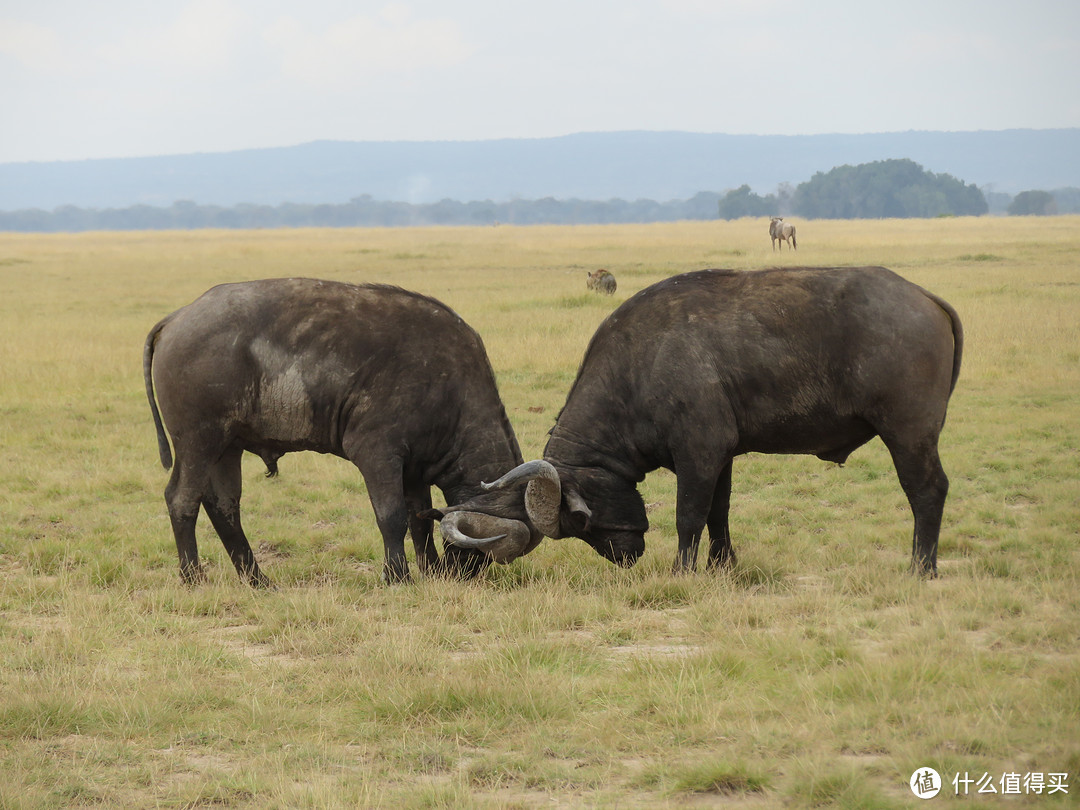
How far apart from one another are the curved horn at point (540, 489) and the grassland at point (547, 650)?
426 mm

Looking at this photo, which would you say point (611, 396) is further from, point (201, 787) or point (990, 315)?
point (990, 315)

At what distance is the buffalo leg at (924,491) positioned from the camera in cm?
712

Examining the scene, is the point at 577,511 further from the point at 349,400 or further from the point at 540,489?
the point at 349,400

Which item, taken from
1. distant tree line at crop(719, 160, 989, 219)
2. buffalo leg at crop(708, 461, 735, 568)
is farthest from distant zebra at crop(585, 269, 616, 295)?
distant tree line at crop(719, 160, 989, 219)

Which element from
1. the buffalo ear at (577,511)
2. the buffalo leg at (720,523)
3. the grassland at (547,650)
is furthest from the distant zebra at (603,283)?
the buffalo ear at (577,511)

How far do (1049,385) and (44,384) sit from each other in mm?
13902

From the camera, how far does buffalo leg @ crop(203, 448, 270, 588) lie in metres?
7.89

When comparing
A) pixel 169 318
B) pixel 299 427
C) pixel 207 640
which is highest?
pixel 169 318

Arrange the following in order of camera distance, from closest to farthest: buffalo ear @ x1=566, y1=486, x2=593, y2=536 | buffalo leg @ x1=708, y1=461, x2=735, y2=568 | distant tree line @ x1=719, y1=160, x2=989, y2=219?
buffalo ear @ x1=566, y1=486, x2=593, y2=536
buffalo leg @ x1=708, y1=461, x2=735, y2=568
distant tree line @ x1=719, y1=160, x2=989, y2=219

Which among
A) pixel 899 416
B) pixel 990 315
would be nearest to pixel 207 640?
pixel 899 416

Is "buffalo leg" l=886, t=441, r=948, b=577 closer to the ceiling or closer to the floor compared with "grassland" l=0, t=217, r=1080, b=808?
closer to the ceiling

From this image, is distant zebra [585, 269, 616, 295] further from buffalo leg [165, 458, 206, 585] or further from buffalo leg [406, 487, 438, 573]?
buffalo leg [165, 458, 206, 585]

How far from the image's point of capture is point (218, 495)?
26.0 feet

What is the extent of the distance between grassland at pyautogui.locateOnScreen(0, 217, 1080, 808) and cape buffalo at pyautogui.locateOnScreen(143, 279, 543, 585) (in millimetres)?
507
